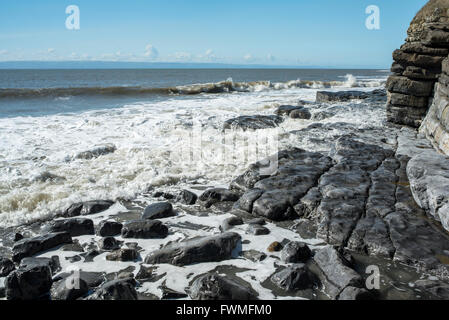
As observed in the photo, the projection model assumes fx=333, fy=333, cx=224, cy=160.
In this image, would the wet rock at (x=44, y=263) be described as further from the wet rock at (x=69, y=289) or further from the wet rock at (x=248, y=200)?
the wet rock at (x=248, y=200)

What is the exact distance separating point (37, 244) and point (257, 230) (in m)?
3.04

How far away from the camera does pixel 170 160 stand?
28.6 ft

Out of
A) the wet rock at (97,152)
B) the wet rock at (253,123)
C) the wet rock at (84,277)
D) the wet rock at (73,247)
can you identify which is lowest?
the wet rock at (84,277)

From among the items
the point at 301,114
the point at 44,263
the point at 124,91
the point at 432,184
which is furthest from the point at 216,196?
the point at 124,91

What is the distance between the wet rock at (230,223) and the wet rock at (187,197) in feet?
3.77

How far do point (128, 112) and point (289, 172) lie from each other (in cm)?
1220

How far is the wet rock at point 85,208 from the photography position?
5797 mm

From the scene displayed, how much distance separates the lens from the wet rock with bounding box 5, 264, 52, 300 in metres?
3.52

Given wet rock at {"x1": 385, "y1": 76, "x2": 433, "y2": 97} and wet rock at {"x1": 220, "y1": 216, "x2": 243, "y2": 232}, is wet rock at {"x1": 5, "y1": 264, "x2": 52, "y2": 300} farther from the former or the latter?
wet rock at {"x1": 385, "y1": 76, "x2": 433, "y2": 97}

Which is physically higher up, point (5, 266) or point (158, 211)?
point (158, 211)

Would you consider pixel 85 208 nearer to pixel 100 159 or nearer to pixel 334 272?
pixel 100 159

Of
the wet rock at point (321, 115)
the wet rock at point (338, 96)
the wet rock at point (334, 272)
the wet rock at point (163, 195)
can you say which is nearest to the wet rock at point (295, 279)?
the wet rock at point (334, 272)

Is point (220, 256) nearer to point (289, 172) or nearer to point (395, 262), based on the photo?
point (395, 262)

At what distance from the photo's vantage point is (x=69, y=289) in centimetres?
352
